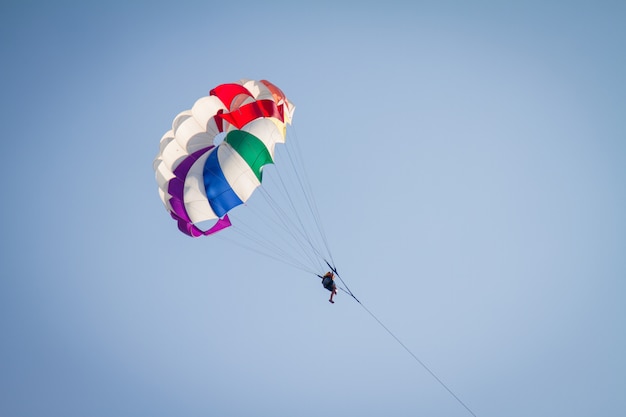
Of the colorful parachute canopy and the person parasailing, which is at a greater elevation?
the colorful parachute canopy

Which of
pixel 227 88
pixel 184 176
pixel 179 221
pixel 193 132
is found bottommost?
pixel 179 221

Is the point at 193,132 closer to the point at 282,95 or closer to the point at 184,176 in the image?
the point at 184,176

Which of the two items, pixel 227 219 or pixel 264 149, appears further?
pixel 227 219

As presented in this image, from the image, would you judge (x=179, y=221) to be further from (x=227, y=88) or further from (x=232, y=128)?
(x=227, y=88)

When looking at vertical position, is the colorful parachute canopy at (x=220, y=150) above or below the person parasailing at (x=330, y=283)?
above

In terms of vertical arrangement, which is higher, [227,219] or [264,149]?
[264,149]

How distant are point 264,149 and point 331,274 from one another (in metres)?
4.00

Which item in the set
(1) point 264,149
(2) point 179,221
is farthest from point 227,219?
(1) point 264,149

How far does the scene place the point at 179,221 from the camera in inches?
571

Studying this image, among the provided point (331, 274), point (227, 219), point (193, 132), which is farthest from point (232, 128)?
point (331, 274)

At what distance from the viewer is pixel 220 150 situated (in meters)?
13.6

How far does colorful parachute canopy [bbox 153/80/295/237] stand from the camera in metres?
13.2

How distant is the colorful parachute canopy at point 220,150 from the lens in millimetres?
13234

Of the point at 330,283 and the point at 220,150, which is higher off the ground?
the point at 220,150
